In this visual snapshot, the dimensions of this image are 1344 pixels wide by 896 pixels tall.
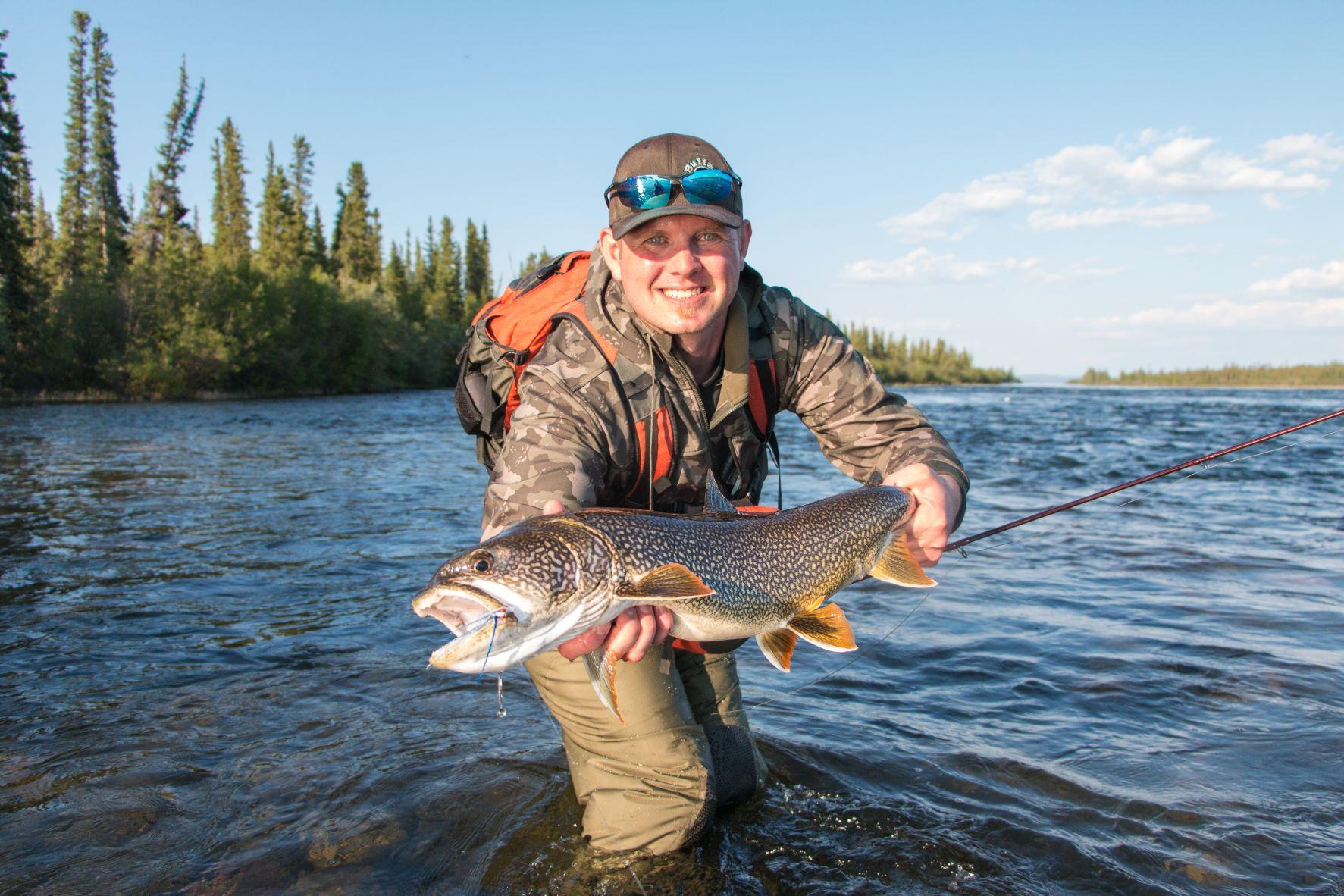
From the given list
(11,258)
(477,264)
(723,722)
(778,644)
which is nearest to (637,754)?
(723,722)

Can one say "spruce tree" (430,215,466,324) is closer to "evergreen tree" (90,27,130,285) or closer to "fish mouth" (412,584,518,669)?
"evergreen tree" (90,27,130,285)

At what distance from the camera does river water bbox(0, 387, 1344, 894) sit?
3.75 metres

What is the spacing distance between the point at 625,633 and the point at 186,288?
48685 millimetres

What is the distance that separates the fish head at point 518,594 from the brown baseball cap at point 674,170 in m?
1.43

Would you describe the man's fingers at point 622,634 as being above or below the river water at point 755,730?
above

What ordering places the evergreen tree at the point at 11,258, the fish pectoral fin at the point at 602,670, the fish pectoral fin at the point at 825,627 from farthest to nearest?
the evergreen tree at the point at 11,258 → the fish pectoral fin at the point at 825,627 → the fish pectoral fin at the point at 602,670

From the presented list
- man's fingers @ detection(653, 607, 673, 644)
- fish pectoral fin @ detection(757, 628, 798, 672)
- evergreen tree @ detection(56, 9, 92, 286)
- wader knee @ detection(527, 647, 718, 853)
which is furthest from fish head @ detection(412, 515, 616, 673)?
evergreen tree @ detection(56, 9, 92, 286)

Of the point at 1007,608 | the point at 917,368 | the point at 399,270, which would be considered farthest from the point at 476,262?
the point at 1007,608

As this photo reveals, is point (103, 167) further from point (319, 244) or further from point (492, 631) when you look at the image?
point (492, 631)

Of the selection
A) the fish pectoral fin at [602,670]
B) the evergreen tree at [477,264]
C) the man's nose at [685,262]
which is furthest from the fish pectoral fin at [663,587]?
the evergreen tree at [477,264]

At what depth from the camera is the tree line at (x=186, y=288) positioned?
3831 centimetres

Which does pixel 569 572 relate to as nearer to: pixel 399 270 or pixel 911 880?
pixel 911 880

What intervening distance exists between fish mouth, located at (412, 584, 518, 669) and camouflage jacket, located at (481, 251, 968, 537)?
558mm

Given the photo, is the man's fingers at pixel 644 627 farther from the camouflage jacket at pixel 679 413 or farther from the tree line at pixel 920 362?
the tree line at pixel 920 362
